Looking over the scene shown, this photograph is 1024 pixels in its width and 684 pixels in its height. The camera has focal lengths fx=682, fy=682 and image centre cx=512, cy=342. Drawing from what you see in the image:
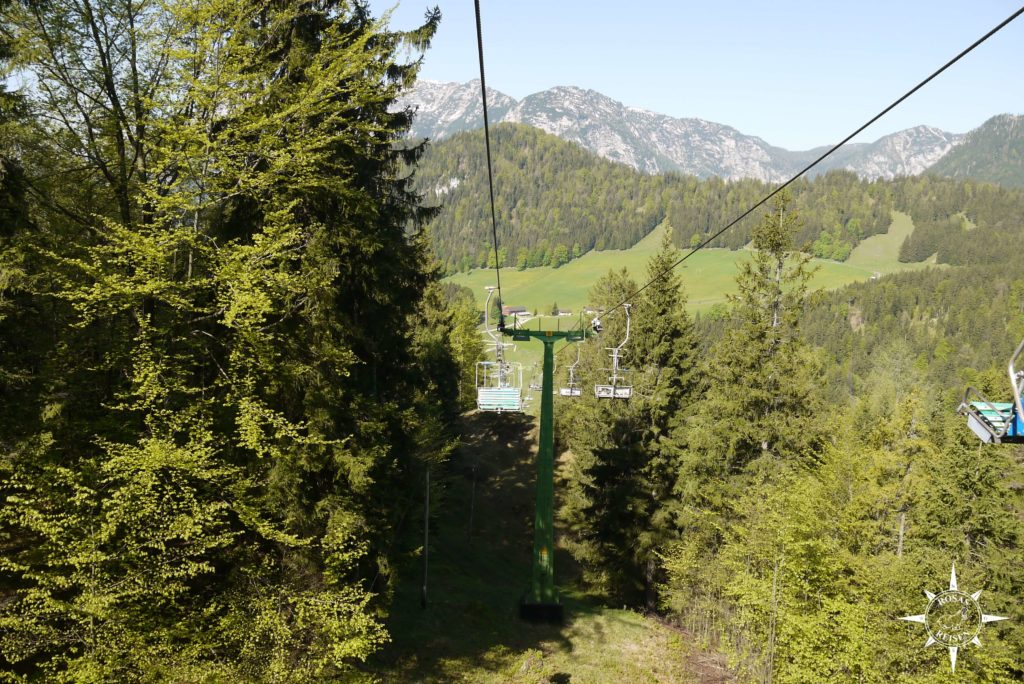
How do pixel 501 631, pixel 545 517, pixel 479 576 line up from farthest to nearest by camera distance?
pixel 479 576
pixel 545 517
pixel 501 631

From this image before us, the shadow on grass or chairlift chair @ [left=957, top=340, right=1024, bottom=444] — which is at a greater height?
chairlift chair @ [left=957, top=340, right=1024, bottom=444]

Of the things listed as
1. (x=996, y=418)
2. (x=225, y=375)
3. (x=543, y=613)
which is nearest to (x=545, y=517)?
(x=543, y=613)

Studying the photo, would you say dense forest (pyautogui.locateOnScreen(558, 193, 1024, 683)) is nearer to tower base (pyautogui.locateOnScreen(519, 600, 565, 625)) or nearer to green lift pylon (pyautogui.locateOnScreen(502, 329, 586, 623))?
tower base (pyautogui.locateOnScreen(519, 600, 565, 625))

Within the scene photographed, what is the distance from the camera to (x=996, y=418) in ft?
23.8

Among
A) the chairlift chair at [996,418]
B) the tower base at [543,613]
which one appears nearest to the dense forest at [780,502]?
the tower base at [543,613]

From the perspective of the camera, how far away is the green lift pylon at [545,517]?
918 inches

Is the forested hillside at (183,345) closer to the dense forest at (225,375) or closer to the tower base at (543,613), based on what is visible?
the dense forest at (225,375)

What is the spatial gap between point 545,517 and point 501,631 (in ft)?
13.3

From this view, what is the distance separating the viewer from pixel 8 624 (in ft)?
30.5

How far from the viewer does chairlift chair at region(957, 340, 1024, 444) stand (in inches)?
249

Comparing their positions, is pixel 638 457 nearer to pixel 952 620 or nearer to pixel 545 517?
pixel 545 517

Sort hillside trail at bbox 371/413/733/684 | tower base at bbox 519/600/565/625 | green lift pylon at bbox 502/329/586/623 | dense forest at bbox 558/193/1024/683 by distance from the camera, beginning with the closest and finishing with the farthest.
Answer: hillside trail at bbox 371/413/733/684 < dense forest at bbox 558/193/1024/683 < green lift pylon at bbox 502/329/586/623 < tower base at bbox 519/600/565/625

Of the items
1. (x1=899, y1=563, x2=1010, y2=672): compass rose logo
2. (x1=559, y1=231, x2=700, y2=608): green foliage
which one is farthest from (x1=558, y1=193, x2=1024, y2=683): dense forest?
(x1=899, y1=563, x2=1010, y2=672): compass rose logo

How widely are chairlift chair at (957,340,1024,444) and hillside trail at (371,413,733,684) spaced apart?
44.1 feet
